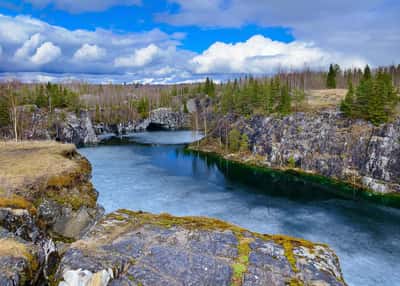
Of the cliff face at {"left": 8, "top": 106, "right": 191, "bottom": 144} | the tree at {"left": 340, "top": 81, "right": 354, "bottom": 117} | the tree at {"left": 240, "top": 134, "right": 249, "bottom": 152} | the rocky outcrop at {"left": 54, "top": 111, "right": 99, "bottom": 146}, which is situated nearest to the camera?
the tree at {"left": 340, "top": 81, "right": 354, "bottom": 117}

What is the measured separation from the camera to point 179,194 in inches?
1619

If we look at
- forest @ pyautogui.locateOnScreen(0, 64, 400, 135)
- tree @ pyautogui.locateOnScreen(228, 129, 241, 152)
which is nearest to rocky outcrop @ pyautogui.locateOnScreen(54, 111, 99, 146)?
forest @ pyautogui.locateOnScreen(0, 64, 400, 135)

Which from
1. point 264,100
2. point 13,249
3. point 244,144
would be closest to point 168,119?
point 264,100

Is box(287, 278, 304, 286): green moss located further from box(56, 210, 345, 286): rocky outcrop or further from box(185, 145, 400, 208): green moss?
box(185, 145, 400, 208): green moss

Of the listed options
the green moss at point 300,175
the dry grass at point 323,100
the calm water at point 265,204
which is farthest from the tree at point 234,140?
the dry grass at point 323,100

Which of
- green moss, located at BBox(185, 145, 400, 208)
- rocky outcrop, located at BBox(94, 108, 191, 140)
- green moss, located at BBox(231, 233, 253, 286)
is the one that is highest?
green moss, located at BBox(231, 233, 253, 286)

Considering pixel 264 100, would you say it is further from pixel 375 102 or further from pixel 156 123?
pixel 156 123

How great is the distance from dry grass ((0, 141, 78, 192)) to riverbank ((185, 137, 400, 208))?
38.1 m

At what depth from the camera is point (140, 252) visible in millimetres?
12859

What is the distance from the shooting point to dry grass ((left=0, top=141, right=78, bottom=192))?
18.7 meters

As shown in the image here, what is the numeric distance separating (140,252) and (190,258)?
2272mm

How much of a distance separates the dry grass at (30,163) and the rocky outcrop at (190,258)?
726cm

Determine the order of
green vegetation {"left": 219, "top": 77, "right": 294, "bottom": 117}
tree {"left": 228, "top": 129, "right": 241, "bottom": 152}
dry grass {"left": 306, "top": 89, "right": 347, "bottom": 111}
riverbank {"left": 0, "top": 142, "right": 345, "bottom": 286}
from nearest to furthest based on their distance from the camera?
riverbank {"left": 0, "top": 142, "right": 345, "bottom": 286}
dry grass {"left": 306, "top": 89, "right": 347, "bottom": 111}
green vegetation {"left": 219, "top": 77, "right": 294, "bottom": 117}
tree {"left": 228, "top": 129, "right": 241, "bottom": 152}

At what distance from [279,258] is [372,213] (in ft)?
96.1
